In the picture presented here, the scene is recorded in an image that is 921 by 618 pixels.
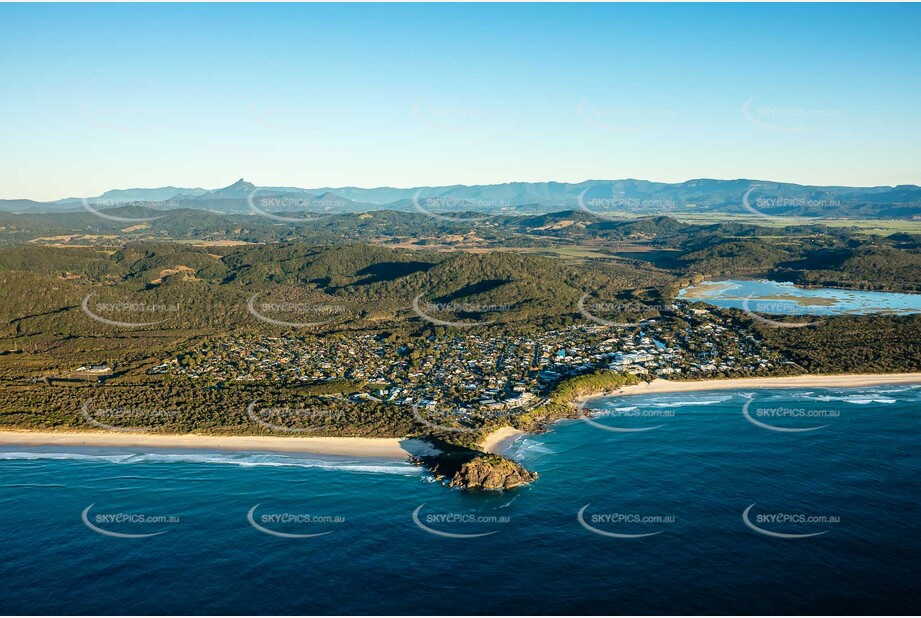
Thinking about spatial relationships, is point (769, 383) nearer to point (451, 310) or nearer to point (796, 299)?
point (451, 310)

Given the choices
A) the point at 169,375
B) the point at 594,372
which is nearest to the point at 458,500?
the point at 594,372

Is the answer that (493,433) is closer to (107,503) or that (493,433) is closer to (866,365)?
(107,503)

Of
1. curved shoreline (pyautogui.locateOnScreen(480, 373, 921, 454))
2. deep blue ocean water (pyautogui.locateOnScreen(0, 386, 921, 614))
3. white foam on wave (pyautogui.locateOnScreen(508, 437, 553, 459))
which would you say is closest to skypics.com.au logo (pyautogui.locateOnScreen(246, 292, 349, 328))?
deep blue ocean water (pyautogui.locateOnScreen(0, 386, 921, 614))

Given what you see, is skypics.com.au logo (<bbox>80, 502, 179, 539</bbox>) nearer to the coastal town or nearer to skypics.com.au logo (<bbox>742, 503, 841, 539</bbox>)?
the coastal town

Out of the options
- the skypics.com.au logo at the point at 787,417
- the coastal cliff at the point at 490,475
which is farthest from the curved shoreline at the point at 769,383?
the coastal cliff at the point at 490,475

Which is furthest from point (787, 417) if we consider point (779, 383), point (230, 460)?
point (230, 460)
